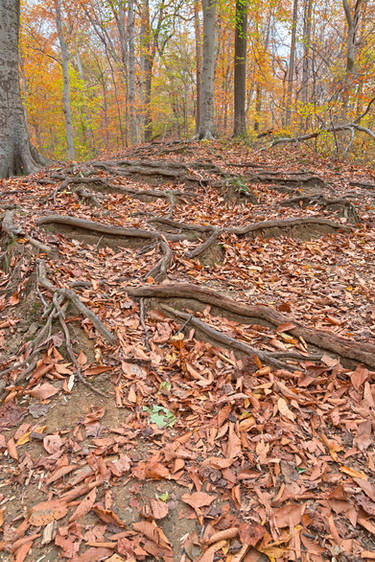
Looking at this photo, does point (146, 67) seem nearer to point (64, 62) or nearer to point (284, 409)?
point (64, 62)

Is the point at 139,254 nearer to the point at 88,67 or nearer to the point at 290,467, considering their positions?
the point at 290,467

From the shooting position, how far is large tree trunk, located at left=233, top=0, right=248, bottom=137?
1146 centimetres

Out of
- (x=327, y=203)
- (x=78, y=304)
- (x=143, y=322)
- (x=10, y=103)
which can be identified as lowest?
(x=143, y=322)

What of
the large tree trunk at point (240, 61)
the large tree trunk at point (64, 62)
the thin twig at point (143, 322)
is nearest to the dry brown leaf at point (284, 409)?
the thin twig at point (143, 322)

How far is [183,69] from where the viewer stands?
776 inches

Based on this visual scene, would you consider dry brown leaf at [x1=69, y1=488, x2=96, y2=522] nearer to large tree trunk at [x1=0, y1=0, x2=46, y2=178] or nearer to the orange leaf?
the orange leaf

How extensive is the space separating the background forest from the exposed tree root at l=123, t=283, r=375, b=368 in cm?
804

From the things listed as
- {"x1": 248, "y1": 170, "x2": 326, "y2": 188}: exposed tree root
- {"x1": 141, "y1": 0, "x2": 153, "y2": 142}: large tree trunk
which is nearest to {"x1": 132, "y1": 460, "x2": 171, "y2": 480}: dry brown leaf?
{"x1": 248, "y1": 170, "x2": 326, "y2": 188}: exposed tree root

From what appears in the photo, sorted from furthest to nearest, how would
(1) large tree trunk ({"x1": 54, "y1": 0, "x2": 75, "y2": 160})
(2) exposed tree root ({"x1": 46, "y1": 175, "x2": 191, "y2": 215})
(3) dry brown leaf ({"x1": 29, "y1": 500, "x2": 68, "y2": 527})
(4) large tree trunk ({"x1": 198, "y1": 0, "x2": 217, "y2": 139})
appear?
(1) large tree trunk ({"x1": 54, "y1": 0, "x2": 75, "y2": 160}) → (4) large tree trunk ({"x1": 198, "y1": 0, "x2": 217, "y2": 139}) → (2) exposed tree root ({"x1": 46, "y1": 175, "x2": 191, "y2": 215}) → (3) dry brown leaf ({"x1": 29, "y1": 500, "x2": 68, "y2": 527})

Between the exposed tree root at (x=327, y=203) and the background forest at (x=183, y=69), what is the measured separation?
154 inches

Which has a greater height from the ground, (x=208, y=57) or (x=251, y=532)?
(x=208, y=57)

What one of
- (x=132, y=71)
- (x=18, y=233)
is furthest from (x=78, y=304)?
(x=132, y=71)

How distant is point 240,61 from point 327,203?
8.26 meters

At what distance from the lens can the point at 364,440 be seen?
7.56 ft
